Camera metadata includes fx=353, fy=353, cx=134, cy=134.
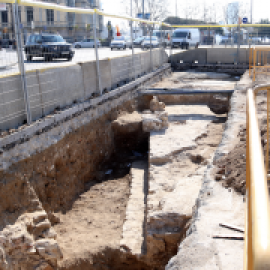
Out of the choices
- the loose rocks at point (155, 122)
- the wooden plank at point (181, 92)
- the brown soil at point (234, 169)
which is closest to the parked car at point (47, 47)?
the loose rocks at point (155, 122)

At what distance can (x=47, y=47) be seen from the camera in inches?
296

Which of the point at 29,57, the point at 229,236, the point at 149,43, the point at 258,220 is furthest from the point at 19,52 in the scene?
the point at 149,43

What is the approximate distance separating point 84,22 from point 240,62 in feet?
46.7

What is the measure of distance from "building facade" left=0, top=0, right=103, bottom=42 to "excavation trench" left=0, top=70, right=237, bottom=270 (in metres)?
2.23

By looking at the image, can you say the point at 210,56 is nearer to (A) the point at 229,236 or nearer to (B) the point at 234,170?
(B) the point at 234,170

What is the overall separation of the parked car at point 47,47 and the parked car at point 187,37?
20547 millimetres

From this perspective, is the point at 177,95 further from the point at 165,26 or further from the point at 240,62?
the point at 240,62

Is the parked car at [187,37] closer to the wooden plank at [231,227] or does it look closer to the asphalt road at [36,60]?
the asphalt road at [36,60]

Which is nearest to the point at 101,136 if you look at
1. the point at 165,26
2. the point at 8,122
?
the point at 8,122

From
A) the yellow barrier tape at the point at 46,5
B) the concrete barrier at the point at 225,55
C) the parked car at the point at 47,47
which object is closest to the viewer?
the yellow barrier tape at the point at 46,5

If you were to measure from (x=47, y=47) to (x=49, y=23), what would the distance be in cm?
60

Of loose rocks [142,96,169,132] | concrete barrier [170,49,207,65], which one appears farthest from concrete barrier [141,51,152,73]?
concrete barrier [170,49,207,65]

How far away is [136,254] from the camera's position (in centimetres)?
581

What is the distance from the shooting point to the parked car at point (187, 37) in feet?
91.7
